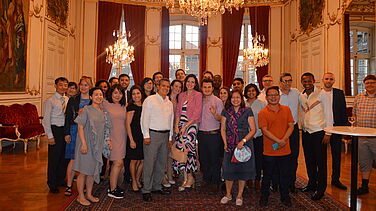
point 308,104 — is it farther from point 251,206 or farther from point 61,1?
point 61,1

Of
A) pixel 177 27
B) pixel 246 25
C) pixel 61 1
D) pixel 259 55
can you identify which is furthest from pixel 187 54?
pixel 61 1

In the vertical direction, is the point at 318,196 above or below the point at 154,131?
below

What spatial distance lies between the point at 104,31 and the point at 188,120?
25.9ft

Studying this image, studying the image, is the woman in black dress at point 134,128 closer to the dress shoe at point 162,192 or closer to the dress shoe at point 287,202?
the dress shoe at point 162,192

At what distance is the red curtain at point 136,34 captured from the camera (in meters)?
10.6

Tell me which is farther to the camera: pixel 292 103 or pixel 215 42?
pixel 215 42

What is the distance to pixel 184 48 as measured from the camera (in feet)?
38.0

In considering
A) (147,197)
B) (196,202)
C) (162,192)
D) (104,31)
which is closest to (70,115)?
(147,197)

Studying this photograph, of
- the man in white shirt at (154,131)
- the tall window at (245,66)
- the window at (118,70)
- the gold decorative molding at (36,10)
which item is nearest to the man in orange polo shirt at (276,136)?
the man in white shirt at (154,131)

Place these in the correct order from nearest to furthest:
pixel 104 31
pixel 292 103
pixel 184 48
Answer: pixel 292 103 < pixel 104 31 < pixel 184 48

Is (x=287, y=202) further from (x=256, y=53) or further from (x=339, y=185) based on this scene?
(x=256, y=53)

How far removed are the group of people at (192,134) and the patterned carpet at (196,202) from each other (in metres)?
0.10

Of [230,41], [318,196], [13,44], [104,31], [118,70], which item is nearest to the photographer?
[318,196]

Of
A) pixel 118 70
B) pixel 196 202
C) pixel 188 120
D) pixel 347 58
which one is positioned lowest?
pixel 196 202
